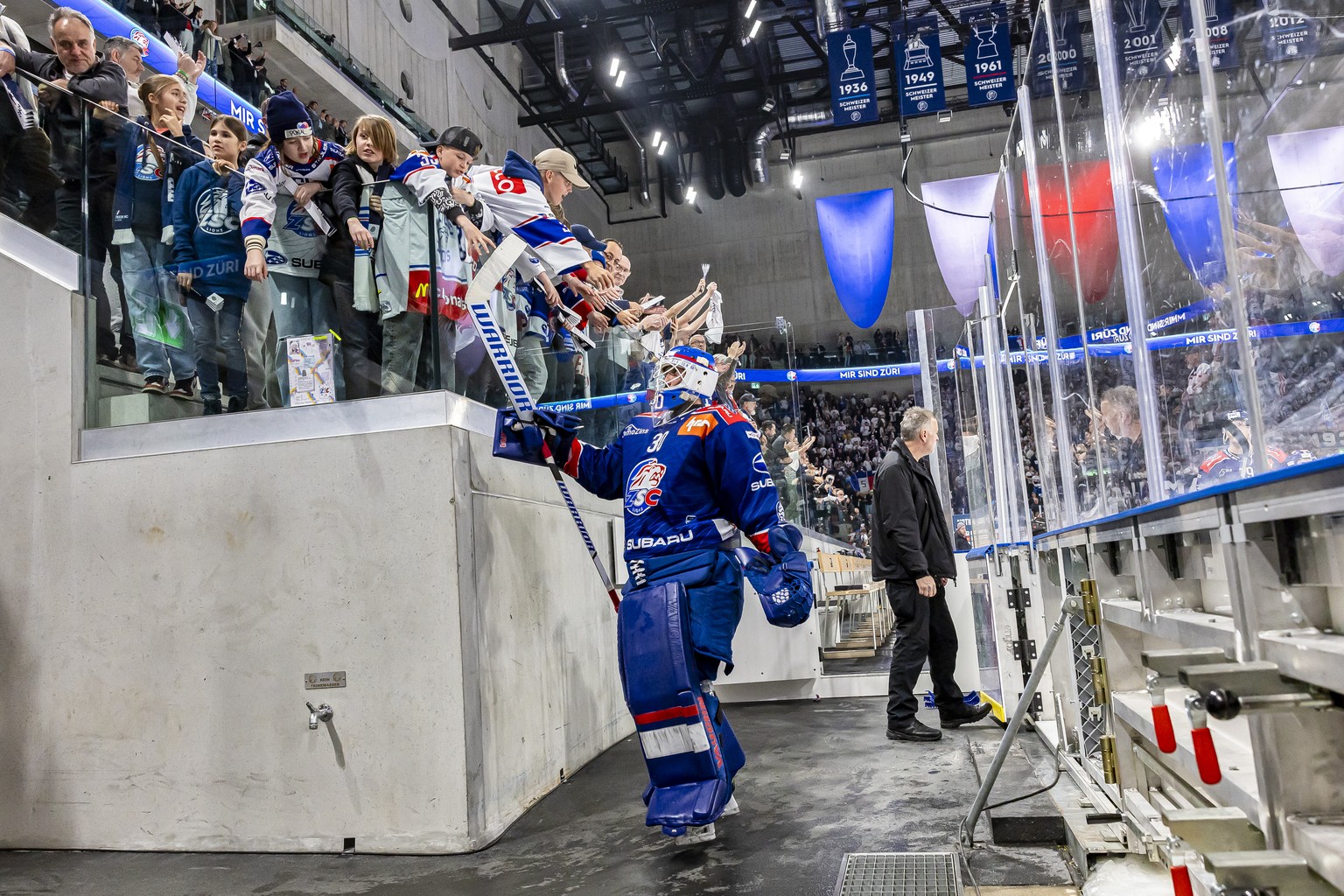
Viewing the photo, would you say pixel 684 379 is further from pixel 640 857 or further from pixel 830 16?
pixel 830 16

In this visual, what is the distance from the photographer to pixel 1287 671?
124 cm

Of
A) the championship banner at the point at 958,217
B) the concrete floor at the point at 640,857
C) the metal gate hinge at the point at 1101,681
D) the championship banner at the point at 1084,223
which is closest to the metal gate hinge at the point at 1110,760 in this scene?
the metal gate hinge at the point at 1101,681

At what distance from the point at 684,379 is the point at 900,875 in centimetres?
178

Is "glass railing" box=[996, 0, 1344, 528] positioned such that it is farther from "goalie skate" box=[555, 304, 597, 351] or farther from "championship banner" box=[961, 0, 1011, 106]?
"championship banner" box=[961, 0, 1011, 106]

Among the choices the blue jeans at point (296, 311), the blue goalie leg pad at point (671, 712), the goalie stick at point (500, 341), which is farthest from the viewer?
the blue jeans at point (296, 311)

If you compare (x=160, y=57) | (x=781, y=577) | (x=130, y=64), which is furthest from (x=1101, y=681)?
(x=160, y=57)

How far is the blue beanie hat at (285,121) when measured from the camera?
3.92 metres

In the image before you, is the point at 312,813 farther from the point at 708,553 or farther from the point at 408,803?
A: the point at 708,553

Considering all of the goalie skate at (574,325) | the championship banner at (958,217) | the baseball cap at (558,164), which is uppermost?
the championship banner at (958,217)

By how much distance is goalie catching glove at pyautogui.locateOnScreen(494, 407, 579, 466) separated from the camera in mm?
3541

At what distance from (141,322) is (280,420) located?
884 mm

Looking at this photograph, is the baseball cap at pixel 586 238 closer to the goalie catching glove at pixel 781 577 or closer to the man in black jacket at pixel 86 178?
the man in black jacket at pixel 86 178

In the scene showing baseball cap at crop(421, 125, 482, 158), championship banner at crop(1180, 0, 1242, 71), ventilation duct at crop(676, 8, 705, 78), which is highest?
ventilation duct at crop(676, 8, 705, 78)

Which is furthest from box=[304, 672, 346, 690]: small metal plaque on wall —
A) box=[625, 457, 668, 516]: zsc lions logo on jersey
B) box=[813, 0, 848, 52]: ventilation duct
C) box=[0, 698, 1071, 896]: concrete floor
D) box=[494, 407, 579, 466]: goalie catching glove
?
box=[813, 0, 848, 52]: ventilation duct
